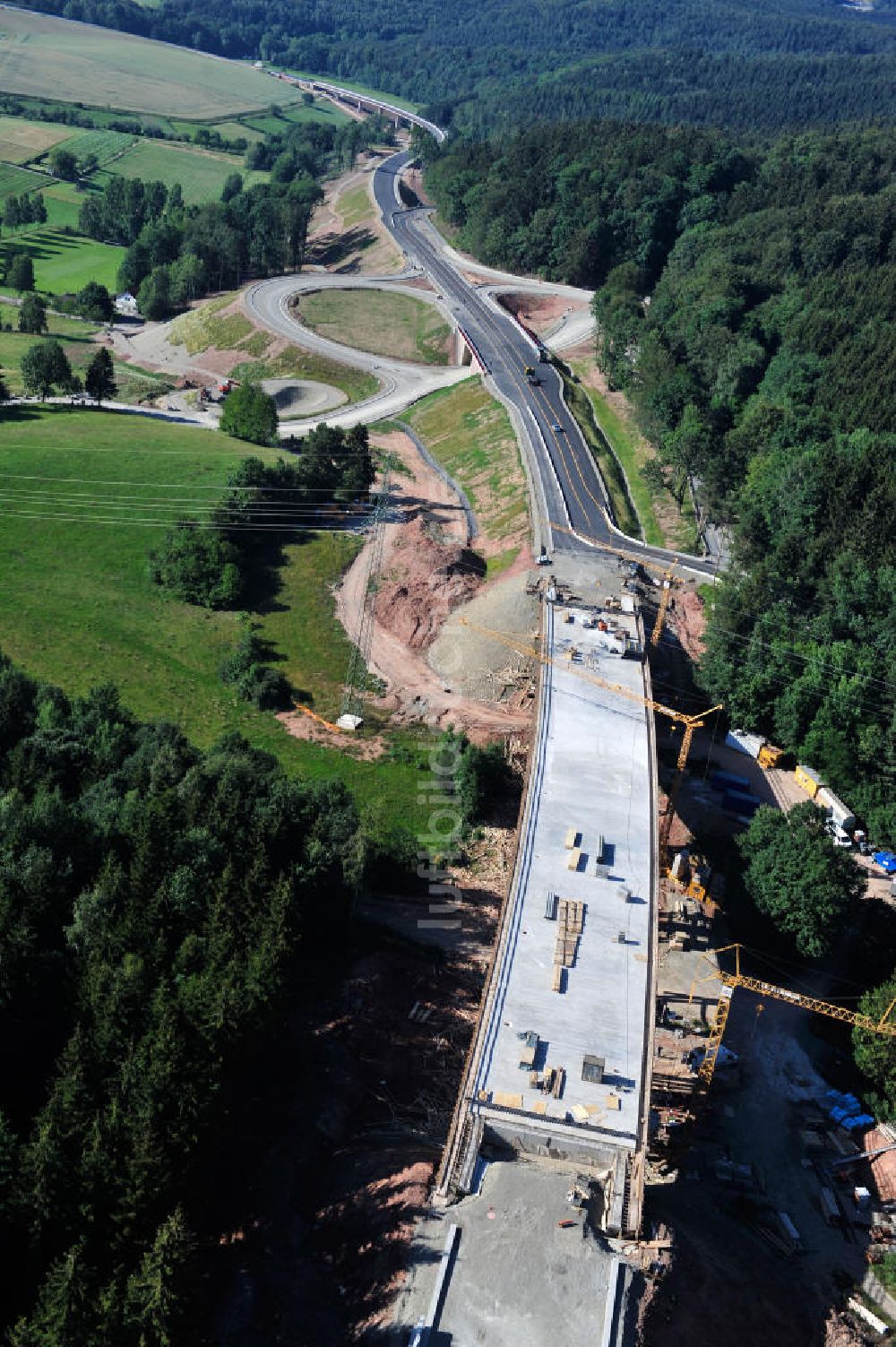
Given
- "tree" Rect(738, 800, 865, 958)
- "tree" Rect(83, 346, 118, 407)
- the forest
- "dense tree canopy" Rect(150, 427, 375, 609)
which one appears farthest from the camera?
"tree" Rect(83, 346, 118, 407)

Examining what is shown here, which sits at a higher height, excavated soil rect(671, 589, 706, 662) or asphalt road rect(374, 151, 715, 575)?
→ asphalt road rect(374, 151, 715, 575)

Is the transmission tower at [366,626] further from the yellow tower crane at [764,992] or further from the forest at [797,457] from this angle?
the yellow tower crane at [764,992]

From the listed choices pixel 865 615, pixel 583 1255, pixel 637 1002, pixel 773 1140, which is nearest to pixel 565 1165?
pixel 583 1255

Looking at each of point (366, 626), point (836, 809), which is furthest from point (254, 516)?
point (836, 809)

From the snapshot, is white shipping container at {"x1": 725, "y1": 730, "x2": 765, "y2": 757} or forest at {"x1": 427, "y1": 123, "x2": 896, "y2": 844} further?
white shipping container at {"x1": 725, "y1": 730, "x2": 765, "y2": 757}

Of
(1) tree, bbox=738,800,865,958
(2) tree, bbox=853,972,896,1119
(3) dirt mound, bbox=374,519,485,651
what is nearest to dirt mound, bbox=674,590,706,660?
(3) dirt mound, bbox=374,519,485,651

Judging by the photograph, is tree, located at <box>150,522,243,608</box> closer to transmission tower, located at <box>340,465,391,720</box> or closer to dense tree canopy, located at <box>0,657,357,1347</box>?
transmission tower, located at <box>340,465,391,720</box>

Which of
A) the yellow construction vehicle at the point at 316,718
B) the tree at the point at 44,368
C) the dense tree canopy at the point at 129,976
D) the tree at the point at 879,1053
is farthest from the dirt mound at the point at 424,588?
the tree at the point at 44,368
